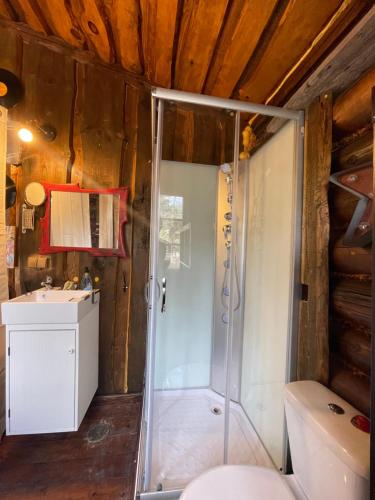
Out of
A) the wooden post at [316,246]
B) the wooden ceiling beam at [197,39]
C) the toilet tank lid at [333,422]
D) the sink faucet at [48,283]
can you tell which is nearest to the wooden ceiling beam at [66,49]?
the wooden ceiling beam at [197,39]

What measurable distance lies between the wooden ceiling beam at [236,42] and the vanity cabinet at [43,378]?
6.43 feet

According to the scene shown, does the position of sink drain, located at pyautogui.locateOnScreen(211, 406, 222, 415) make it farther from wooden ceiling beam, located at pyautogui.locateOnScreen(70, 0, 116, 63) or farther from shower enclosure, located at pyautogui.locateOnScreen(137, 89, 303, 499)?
wooden ceiling beam, located at pyautogui.locateOnScreen(70, 0, 116, 63)

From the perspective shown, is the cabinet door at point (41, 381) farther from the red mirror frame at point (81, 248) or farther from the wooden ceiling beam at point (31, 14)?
the wooden ceiling beam at point (31, 14)

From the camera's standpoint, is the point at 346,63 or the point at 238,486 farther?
the point at 346,63

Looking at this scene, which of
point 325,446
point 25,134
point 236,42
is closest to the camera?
point 325,446

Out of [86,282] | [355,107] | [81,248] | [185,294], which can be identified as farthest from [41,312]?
[355,107]

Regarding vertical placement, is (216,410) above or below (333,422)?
below

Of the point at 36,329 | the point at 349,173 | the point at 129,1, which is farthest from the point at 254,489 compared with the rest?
the point at 129,1

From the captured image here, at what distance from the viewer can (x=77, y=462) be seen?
1519mm

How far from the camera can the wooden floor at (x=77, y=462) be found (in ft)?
4.40

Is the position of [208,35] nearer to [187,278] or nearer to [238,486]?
[187,278]

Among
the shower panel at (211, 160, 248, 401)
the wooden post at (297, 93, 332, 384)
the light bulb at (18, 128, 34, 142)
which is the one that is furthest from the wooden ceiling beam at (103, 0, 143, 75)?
the wooden post at (297, 93, 332, 384)

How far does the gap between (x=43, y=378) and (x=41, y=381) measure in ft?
0.07

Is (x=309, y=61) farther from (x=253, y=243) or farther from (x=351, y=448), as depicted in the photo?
(x=351, y=448)
